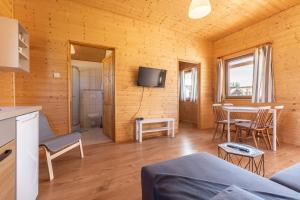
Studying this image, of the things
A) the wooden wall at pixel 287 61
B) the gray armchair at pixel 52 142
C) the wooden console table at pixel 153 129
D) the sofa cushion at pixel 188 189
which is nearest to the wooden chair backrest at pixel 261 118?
the wooden wall at pixel 287 61

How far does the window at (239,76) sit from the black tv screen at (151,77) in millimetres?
2145

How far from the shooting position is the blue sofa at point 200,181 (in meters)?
0.89

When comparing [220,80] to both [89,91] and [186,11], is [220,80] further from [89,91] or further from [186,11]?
[89,91]

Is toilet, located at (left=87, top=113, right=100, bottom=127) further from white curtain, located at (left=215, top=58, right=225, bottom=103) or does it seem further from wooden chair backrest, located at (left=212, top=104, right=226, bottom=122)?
white curtain, located at (left=215, top=58, right=225, bottom=103)

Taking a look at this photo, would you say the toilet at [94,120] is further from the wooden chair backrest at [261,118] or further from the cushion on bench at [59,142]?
the wooden chair backrest at [261,118]

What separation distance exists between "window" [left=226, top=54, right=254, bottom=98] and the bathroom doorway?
3.55m

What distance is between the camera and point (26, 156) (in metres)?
1.23

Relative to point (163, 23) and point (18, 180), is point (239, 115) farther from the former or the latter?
point (18, 180)

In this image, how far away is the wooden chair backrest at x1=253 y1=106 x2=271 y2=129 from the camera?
9.79 ft

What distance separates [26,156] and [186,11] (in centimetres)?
367

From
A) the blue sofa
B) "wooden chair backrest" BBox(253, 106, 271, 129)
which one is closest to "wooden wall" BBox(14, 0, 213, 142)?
→ "wooden chair backrest" BBox(253, 106, 271, 129)

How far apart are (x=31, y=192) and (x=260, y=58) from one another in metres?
4.68

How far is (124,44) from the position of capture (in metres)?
3.67

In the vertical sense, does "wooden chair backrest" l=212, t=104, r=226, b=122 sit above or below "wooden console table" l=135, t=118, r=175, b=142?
above
